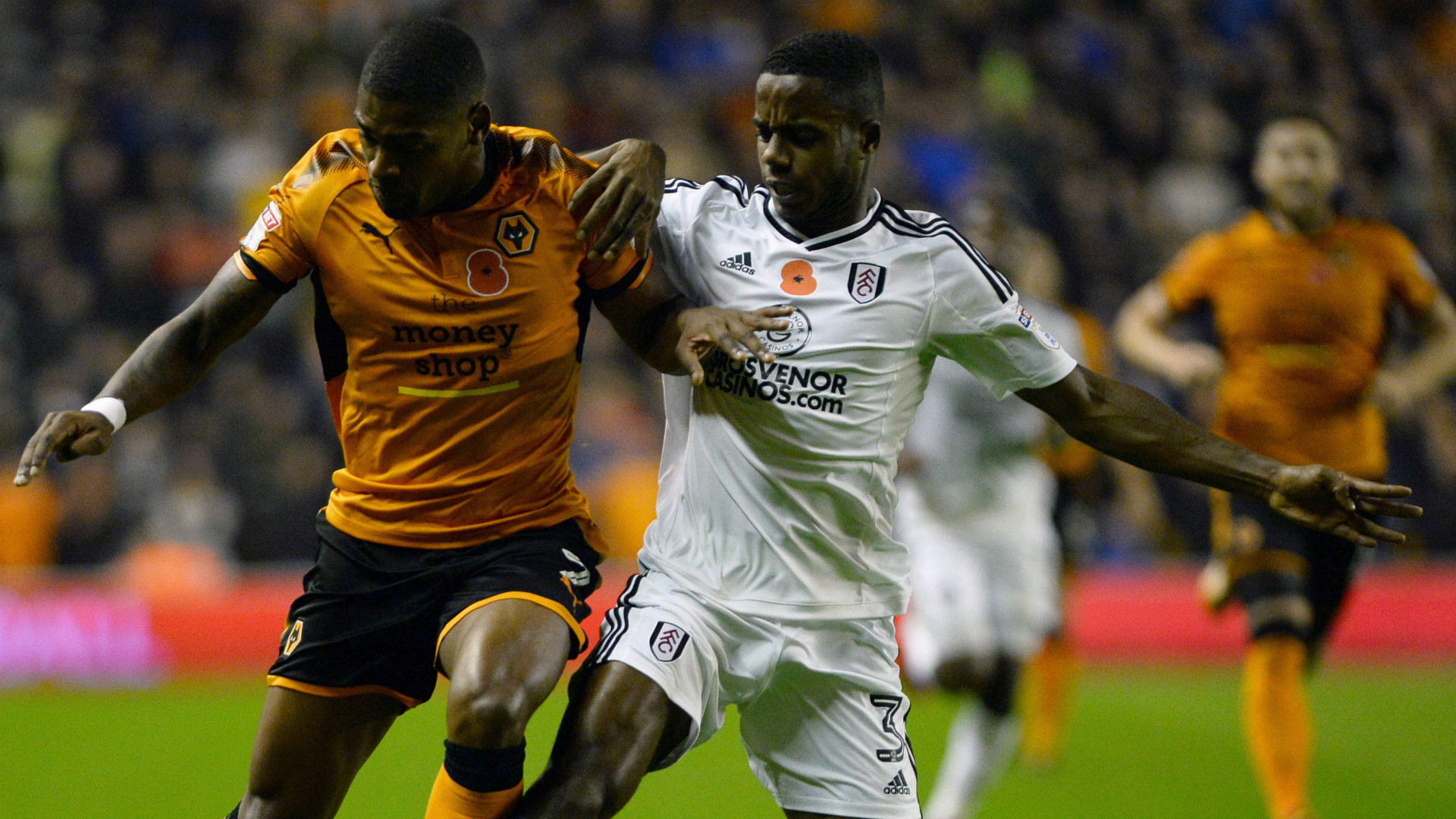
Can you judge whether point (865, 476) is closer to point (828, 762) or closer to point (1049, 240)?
point (828, 762)

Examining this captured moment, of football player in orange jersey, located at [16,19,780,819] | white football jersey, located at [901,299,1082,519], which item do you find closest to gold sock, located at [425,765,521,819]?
football player in orange jersey, located at [16,19,780,819]

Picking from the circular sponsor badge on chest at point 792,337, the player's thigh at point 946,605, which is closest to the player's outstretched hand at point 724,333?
the circular sponsor badge on chest at point 792,337

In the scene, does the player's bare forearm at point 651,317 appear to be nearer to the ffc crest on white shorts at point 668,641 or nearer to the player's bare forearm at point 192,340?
the ffc crest on white shorts at point 668,641

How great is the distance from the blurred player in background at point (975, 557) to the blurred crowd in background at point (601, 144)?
3.98m

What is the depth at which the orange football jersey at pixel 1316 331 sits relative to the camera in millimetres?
6324

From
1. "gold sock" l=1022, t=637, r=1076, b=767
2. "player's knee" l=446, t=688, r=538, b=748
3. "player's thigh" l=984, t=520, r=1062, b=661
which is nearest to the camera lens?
"player's knee" l=446, t=688, r=538, b=748

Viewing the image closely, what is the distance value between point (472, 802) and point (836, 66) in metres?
1.99

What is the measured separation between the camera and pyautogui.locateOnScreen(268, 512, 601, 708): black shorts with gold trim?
153 inches

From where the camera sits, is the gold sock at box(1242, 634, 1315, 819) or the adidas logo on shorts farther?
the gold sock at box(1242, 634, 1315, 819)

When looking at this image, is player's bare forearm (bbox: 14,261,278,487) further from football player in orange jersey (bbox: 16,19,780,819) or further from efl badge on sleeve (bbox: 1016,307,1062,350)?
efl badge on sleeve (bbox: 1016,307,1062,350)

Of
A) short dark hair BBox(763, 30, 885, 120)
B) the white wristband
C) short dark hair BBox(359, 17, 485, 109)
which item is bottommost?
the white wristband

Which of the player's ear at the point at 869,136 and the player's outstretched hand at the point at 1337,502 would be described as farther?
the player's ear at the point at 869,136

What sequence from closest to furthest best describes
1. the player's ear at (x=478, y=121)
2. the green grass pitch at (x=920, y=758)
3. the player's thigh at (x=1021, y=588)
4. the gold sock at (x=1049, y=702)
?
the player's ear at (x=478, y=121), the player's thigh at (x=1021, y=588), the green grass pitch at (x=920, y=758), the gold sock at (x=1049, y=702)

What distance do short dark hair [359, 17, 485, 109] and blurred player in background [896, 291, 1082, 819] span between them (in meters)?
3.45
